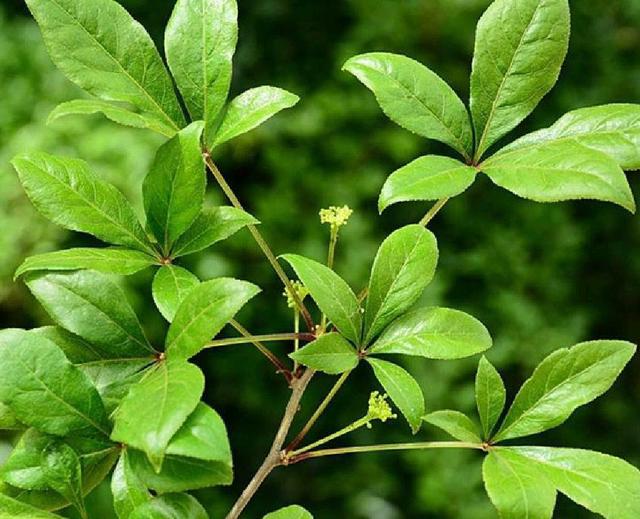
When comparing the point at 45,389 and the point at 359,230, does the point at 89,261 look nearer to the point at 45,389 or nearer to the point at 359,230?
the point at 45,389

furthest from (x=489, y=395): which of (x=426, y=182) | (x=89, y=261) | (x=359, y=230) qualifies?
(x=359, y=230)

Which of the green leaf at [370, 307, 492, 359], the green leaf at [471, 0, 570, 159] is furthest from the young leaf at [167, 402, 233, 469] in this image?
the green leaf at [471, 0, 570, 159]

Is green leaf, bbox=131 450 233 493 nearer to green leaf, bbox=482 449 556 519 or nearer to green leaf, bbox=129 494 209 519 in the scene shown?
green leaf, bbox=129 494 209 519

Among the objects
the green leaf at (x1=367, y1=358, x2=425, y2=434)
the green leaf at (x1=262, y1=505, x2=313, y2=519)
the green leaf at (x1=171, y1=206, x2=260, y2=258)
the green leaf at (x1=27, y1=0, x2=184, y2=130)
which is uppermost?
the green leaf at (x1=27, y1=0, x2=184, y2=130)

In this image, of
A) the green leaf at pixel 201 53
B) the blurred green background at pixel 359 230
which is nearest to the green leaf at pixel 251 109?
the green leaf at pixel 201 53

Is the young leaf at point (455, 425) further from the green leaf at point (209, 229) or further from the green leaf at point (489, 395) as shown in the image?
the green leaf at point (209, 229)

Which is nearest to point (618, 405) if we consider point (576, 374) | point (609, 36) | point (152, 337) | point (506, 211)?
point (506, 211)
